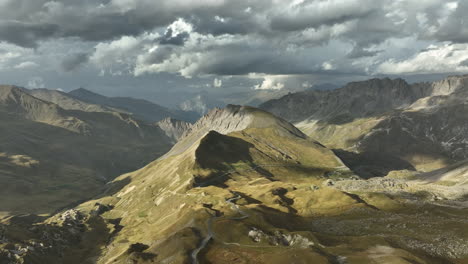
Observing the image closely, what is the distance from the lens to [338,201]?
518ft

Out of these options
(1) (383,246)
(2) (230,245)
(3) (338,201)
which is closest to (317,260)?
(1) (383,246)

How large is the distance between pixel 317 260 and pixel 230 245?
31.7 m

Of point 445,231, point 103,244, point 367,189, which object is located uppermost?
point 445,231

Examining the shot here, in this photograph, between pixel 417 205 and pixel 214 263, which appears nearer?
pixel 214 263

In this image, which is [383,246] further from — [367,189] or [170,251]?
[367,189]

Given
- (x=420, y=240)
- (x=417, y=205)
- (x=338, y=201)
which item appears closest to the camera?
(x=420, y=240)

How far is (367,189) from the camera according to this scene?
7800 inches

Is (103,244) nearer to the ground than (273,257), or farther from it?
nearer to the ground

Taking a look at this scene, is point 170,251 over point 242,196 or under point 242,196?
over

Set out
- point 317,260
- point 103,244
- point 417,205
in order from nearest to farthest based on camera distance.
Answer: point 317,260 → point 417,205 → point 103,244

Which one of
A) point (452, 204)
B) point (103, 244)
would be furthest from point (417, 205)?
point (103, 244)

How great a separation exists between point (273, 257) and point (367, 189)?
12772 cm

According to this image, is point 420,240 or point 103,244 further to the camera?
point 103,244

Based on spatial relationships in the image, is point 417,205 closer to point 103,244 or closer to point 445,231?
point 445,231
